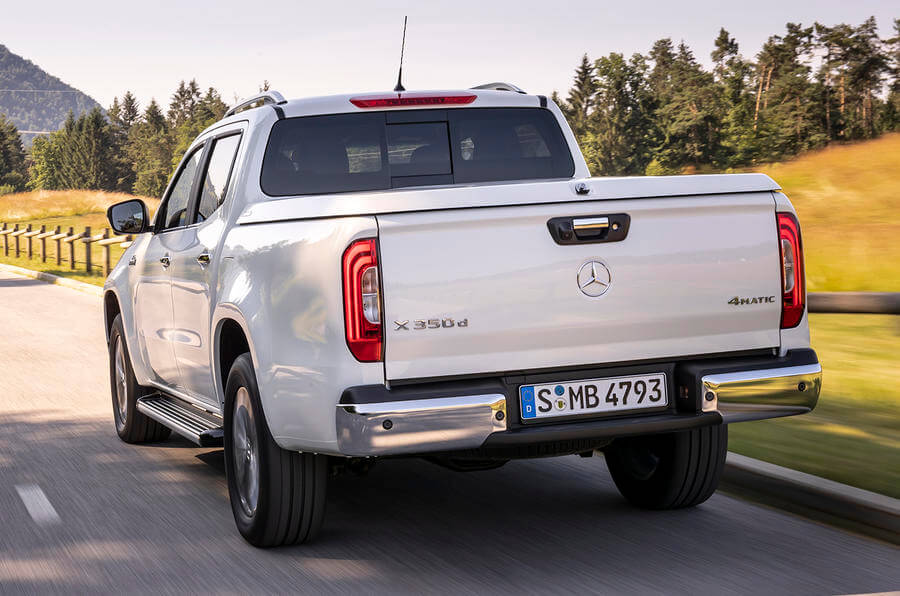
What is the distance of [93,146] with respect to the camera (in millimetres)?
174750

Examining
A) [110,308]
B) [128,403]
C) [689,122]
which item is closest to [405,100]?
[128,403]

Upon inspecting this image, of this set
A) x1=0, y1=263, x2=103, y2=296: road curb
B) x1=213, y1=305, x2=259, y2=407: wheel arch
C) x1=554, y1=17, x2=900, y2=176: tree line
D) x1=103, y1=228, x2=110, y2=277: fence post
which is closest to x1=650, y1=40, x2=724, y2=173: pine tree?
x1=554, y1=17, x2=900, y2=176: tree line

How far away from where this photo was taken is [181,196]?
23.6ft

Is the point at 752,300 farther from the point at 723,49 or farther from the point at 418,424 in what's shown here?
the point at 723,49

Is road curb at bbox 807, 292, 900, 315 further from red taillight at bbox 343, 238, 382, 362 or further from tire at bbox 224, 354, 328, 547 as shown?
red taillight at bbox 343, 238, 382, 362

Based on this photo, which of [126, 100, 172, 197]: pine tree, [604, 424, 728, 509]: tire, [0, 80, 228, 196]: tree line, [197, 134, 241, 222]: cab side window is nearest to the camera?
[604, 424, 728, 509]: tire

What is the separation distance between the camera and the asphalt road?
473cm

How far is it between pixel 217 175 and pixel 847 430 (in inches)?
166

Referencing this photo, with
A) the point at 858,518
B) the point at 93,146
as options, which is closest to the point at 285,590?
the point at 858,518

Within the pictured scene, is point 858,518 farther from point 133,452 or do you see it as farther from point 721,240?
point 133,452

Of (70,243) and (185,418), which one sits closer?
(185,418)

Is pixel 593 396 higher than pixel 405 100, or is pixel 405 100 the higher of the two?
pixel 405 100

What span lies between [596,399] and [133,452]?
4.05 meters

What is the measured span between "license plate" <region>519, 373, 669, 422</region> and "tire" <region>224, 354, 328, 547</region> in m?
1.02
